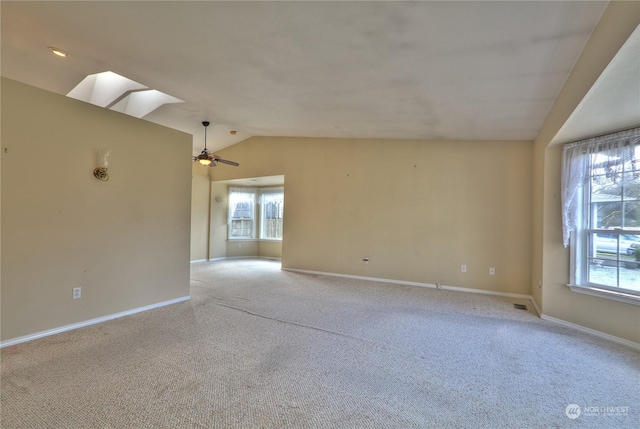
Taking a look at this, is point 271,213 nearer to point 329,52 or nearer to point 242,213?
point 242,213

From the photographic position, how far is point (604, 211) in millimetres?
3012

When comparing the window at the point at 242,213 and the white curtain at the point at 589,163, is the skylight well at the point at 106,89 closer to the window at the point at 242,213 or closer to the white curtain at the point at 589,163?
the window at the point at 242,213

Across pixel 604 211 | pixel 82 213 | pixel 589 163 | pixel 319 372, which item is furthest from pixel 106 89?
pixel 604 211

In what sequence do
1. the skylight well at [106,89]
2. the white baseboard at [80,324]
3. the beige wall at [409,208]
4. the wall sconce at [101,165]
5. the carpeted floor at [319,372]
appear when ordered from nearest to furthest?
the carpeted floor at [319,372] → the white baseboard at [80,324] → the wall sconce at [101,165] → the skylight well at [106,89] → the beige wall at [409,208]

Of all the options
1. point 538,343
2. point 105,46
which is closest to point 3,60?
point 105,46

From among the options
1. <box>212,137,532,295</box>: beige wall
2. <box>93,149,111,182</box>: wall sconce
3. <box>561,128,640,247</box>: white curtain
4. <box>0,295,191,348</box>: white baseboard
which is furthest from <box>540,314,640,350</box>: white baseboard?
<box>93,149,111,182</box>: wall sconce

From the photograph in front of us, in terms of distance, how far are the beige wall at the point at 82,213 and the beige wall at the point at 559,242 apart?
4.34 metres

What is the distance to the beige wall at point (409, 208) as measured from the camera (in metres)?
4.39

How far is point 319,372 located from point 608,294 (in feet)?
9.89

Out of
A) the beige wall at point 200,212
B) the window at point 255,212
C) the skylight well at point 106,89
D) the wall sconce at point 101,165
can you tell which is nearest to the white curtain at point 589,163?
the skylight well at point 106,89

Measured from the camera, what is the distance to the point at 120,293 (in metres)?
3.35

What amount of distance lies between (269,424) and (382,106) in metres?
3.19

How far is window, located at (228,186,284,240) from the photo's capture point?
25.9ft

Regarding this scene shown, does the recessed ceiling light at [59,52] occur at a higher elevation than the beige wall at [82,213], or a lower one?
higher
